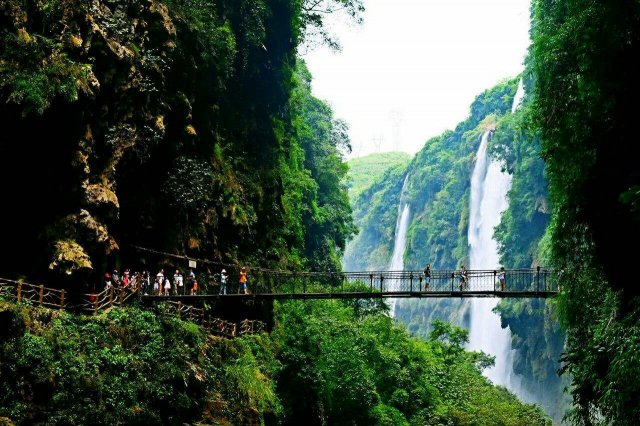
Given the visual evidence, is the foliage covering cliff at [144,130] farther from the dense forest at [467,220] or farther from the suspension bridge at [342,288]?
the dense forest at [467,220]

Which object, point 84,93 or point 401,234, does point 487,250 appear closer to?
point 401,234

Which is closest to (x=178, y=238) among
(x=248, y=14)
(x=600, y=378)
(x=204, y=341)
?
(x=204, y=341)

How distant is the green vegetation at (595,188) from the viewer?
9398mm

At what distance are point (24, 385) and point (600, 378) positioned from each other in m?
10.2

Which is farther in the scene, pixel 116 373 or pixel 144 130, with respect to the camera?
pixel 144 130

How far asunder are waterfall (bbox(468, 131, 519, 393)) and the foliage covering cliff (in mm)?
29180

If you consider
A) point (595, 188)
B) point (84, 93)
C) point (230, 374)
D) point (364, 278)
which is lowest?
point (230, 374)

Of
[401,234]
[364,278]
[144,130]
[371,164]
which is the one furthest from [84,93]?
[371,164]

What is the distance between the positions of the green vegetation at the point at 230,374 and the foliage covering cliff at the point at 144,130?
2.28 metres

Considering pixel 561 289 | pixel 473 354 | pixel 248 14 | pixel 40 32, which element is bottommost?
pixel 473 354

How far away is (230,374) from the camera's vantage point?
18.3 m

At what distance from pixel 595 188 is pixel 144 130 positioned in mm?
11921

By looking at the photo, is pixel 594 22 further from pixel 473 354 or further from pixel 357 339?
pixel 473 354

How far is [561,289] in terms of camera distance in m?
13.2
